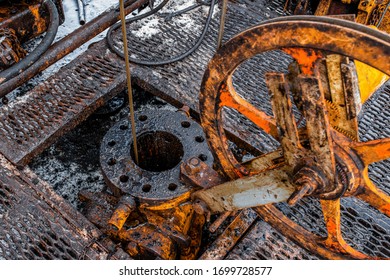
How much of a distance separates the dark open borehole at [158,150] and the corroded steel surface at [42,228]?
1.74 ft

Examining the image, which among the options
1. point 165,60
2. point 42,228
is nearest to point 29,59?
point 165,60

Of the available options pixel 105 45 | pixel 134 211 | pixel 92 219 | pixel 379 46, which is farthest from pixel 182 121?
pixel 379 46

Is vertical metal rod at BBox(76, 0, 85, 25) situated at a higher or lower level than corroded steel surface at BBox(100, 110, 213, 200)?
lower

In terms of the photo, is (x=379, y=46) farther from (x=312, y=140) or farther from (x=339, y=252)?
(x=339, y=252)

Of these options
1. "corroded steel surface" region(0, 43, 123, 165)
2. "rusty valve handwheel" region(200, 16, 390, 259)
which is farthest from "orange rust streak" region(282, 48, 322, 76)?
"corroded steel surface" region(0, 43, 123, 165)

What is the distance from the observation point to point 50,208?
218 centimetres

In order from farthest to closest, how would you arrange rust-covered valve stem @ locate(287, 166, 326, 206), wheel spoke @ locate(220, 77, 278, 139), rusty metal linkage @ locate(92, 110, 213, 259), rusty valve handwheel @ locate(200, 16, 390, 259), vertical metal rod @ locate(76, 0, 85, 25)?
1. vertical metal rod @ locate(76, 0, 85, 25)
2. rusty metal linkage @ locate(92, 110, 213, 259)
3. wheel spoke @ locate(220, 77, 278, 139)
4. rust-covered valve stem @ locate(287, 166, 326, 206)
5. rusty valve handwheel @ locate(200, 16, 390, 259)

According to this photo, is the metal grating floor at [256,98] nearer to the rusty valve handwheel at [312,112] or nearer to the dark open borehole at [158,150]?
the dark open borehole at [158,150]

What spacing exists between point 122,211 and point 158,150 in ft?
2.11

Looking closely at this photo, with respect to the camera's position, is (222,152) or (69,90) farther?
(69,90)

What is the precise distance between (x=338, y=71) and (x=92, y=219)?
1.57 meters

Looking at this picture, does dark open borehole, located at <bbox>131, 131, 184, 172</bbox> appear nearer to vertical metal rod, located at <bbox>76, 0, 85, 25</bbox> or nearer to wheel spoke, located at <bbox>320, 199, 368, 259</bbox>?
wheel spoke, located at <bbox>320, 199, 368, 259</bbox>

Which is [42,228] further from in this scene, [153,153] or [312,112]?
[312,112]

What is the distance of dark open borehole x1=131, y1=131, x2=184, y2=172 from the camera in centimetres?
247
